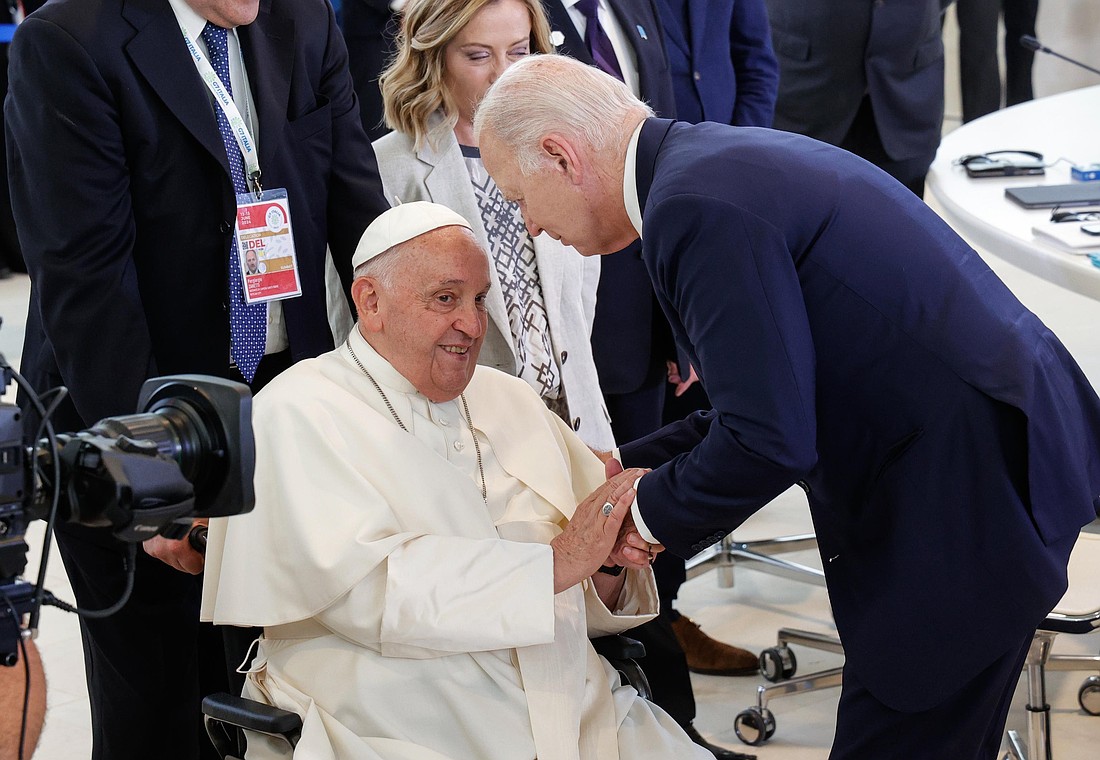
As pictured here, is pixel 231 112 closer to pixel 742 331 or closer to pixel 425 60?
pixel 425 60

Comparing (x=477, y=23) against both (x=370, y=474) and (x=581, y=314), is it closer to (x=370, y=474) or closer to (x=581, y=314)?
(x=581, y=314)

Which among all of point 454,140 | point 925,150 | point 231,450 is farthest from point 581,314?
point 925,150

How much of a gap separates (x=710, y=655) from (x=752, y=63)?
182 centimetres

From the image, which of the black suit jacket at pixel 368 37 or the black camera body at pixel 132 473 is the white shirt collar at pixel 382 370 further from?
the black suit jacket at pixel 368 37

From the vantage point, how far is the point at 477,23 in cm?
304

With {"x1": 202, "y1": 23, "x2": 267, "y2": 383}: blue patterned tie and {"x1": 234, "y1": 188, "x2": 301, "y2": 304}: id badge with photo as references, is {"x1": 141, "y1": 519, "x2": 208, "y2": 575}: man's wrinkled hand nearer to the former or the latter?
{"x1": 202, "y1": 23, "x2": 267, "y2": 383}: blue patterned tie

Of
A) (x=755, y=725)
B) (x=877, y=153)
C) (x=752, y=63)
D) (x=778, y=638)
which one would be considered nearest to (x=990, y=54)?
(x=877, y=153)

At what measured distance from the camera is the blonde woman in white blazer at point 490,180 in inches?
120

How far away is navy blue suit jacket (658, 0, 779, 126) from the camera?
13.0 feet

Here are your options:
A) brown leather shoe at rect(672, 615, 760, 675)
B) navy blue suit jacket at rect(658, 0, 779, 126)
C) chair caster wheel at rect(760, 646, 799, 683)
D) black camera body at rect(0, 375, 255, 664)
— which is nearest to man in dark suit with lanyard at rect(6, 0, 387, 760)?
black camera body at rect(0, 375, 255, 664)

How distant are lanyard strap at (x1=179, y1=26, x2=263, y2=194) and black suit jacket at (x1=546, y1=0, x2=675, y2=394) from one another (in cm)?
101

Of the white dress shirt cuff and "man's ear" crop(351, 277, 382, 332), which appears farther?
"man's ear" crop(351, 277, 382, 332)

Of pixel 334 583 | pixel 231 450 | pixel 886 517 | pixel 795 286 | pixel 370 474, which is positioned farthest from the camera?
pixel 370 474

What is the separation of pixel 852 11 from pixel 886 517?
339cm
